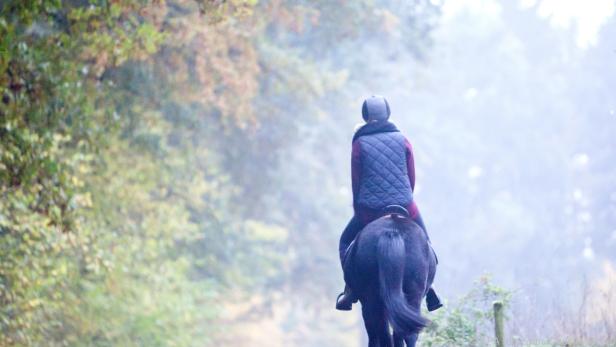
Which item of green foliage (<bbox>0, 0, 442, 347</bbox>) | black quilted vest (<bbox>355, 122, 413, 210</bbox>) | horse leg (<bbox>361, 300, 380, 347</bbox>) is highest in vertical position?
green foliage (<bbox>0, 0, 442, 347</bbox>)

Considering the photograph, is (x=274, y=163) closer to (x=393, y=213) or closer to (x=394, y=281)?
(x=393, y=213)

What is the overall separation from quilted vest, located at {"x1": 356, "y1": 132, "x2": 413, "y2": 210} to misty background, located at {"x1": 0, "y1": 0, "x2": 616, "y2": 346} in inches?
77.1

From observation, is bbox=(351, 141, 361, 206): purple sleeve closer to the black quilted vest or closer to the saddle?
the black quilted vest

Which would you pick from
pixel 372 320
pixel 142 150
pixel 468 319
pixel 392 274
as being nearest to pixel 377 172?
pixel 392 274

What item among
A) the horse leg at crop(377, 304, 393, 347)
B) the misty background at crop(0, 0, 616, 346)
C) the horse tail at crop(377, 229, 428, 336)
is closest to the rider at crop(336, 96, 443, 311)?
the horse leg at crop(377, 304, 393, 347)

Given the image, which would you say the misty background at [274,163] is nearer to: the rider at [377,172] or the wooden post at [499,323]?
the wooden post at [499,323]

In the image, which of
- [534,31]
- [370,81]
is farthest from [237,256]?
[534,31]

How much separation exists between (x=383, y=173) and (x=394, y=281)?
94 centimetres

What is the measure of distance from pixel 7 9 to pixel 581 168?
40.2 meters

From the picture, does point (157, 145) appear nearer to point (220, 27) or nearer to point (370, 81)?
point (220, 27)

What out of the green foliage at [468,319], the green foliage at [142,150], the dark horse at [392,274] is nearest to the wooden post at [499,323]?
the green foliage at [468,319]

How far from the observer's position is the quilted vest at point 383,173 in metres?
8.50

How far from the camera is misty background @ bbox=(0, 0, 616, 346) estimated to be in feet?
38.9

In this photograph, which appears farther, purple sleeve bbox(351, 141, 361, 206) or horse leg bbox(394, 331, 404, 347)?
purple sleeve bbox(351, 141, 361, 206)
